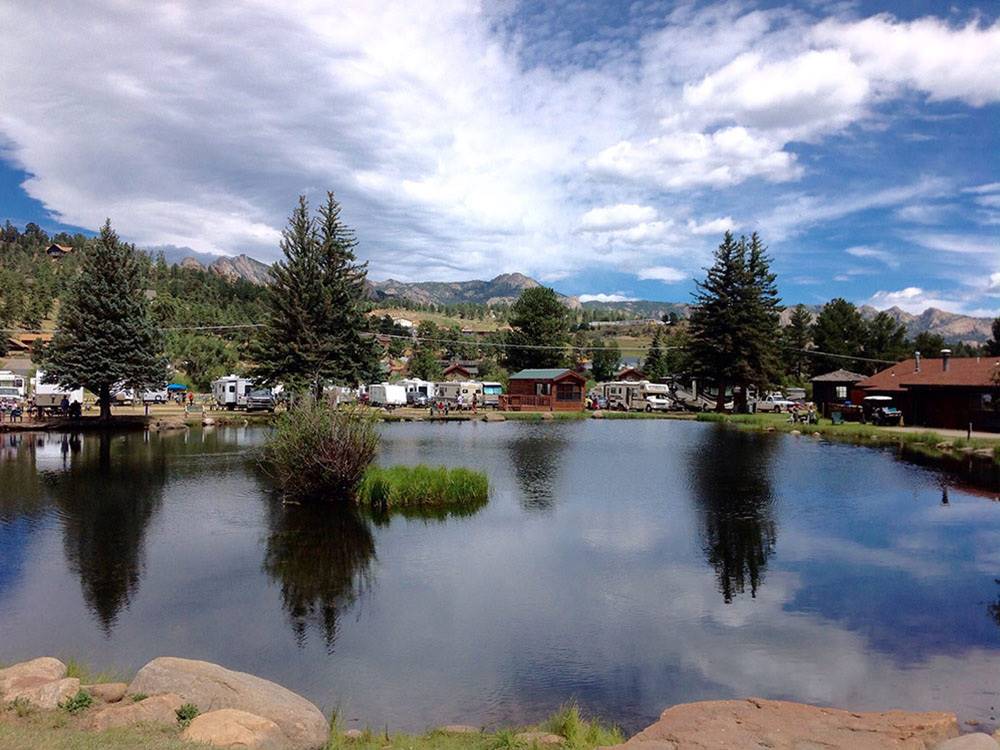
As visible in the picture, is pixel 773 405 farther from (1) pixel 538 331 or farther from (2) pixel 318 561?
(2) pixel 318 561

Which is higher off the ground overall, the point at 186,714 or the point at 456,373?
the point at 456,373

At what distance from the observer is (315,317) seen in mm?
47531

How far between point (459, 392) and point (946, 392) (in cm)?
3720

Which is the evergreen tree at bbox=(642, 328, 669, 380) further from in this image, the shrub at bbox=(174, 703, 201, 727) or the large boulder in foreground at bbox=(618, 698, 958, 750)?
the shrub at bbox=(174, 703, 201, 727)

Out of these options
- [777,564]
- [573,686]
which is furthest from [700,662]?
[777,564]

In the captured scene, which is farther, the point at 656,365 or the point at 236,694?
the point at 656,365

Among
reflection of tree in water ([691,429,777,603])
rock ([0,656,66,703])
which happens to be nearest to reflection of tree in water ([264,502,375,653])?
rock ([0,656,66,703])

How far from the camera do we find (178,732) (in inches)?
262

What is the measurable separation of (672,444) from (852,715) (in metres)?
30.6

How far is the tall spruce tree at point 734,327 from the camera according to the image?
60.2m

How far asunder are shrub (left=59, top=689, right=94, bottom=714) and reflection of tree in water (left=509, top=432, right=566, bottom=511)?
14242 millimetres

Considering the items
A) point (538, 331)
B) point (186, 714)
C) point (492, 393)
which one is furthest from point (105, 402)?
point (538, 331)

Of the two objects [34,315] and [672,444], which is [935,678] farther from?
[34,315]

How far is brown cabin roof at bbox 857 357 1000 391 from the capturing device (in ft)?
140
